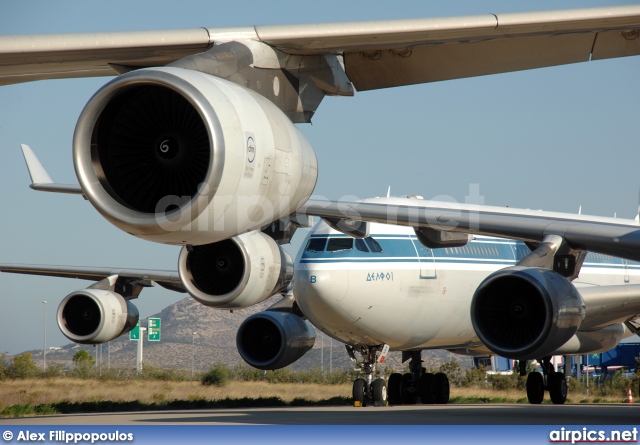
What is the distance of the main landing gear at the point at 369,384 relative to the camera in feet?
50.8

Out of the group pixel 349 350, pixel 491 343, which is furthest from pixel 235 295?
pixel 349 350

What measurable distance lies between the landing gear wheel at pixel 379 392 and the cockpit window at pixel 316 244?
2571 mm

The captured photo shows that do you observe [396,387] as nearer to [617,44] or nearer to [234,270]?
[234,270]

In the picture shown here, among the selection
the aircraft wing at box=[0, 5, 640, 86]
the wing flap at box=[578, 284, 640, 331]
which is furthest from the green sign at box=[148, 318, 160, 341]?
the aircraft wing at box=[0, 5, 640, 86]

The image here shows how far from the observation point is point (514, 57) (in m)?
4.54

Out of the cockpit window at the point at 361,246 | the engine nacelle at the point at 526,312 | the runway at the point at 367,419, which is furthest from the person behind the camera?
the cockpit window at the point at 361,246

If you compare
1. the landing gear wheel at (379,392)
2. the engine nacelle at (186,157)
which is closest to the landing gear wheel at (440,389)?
the landing gear wheel at (379,392)

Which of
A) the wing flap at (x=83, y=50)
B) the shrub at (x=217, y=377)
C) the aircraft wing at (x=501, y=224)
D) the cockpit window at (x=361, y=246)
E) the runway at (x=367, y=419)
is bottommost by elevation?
the runway at (x=367, y=419)

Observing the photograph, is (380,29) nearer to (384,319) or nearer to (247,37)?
(247,37)

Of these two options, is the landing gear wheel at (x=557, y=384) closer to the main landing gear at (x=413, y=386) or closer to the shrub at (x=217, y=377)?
the main landing gear at (x=413, y=386)

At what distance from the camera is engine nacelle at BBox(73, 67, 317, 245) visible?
4.05 metres

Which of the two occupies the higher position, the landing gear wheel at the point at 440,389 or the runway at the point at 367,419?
the landing gear wheel at the point at 440,389

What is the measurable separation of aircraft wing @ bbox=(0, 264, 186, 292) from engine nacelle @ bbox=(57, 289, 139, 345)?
929mm

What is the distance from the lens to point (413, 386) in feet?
A: 58.5
